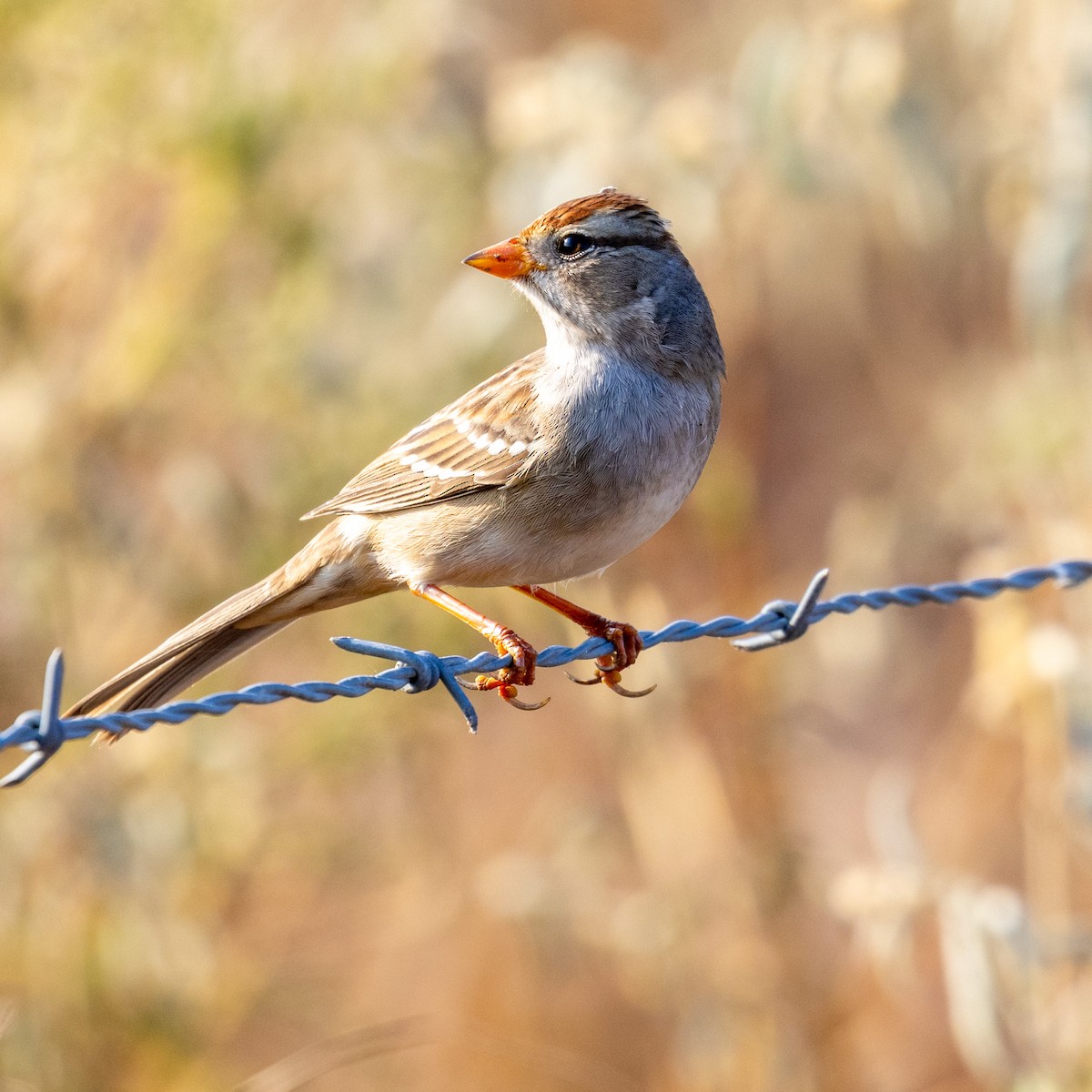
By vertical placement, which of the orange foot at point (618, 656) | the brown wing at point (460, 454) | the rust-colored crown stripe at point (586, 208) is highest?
the rust-colored crown stripe at point (586, 208)

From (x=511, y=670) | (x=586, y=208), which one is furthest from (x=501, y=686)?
(x=586, y=208)

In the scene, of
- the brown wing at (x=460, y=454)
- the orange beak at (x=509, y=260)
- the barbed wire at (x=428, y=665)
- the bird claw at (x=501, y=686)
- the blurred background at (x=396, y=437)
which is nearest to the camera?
the barbed wire at (x=428, y=665)

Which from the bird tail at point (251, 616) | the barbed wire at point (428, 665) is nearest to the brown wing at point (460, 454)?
the bird tail at point (251, 616)

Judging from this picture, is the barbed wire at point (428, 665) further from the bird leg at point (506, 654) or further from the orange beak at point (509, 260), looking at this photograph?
the orange beak at point (509, 260)

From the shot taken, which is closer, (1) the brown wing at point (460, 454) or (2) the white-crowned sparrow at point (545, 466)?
(2) the white-crowned sparrow at point (545, 466)

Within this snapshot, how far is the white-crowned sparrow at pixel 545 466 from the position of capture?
151 inches

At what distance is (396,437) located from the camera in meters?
5.43

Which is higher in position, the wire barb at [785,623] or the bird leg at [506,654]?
the bird leg at [506,654]

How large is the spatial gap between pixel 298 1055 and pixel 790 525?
644 cm

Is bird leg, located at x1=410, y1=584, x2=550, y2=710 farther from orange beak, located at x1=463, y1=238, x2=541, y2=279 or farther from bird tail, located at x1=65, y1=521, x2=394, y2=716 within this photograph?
orange beak, located at x1=463, y1=238, x2=541, y2=279

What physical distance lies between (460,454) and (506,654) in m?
0.65

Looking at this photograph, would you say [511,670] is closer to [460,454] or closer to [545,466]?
[545,466]

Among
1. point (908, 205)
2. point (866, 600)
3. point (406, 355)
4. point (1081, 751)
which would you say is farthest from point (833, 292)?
point (866, 600)

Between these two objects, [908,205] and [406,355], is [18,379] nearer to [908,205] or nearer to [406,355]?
[406,355]
